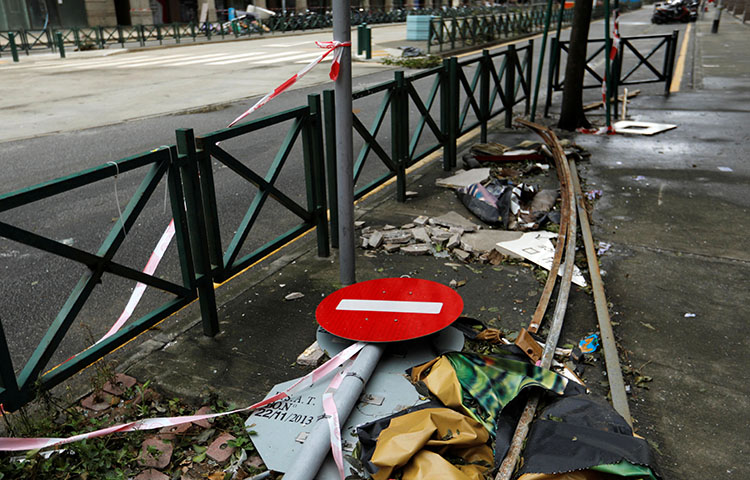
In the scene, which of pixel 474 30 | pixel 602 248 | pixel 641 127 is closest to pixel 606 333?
pixel 602 248

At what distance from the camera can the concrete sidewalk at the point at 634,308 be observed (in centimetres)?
329

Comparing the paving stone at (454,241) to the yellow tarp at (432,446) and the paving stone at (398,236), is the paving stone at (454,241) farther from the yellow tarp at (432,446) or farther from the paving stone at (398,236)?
the yellow tarp at (432,446)

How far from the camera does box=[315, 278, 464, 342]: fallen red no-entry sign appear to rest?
3693 mm

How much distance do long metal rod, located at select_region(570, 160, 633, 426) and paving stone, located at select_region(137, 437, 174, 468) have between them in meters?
2.29

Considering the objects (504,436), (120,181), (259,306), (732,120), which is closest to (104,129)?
(120,181)

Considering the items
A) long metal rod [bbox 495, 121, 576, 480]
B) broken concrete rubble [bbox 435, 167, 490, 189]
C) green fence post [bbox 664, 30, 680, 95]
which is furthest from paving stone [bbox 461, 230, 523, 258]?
green fence post [bbox 664, 30, 680, 95]

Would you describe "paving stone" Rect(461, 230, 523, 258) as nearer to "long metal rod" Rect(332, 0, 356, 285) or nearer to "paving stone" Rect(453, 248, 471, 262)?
"paving stone" Rect(453, 248, 471, 262)

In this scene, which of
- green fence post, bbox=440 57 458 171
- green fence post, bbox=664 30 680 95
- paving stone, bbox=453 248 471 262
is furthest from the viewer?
green fence post, bbox=664 30 680 95

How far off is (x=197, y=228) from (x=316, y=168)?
1431mm

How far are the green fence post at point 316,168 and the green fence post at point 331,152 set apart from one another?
83mm

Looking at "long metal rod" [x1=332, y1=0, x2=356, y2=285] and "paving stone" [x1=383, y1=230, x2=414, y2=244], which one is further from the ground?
"long metal rod" [x1=332, y1=0, x2=356, y2=285]

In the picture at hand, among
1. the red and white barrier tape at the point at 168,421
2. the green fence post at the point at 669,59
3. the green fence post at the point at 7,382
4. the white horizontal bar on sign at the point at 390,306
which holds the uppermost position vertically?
the green fence post at the point at 669,59

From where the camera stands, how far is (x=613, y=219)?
20.4ft

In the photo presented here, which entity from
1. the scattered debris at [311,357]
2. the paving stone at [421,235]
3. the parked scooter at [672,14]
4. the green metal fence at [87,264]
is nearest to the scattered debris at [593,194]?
the paving stone at [421,235]
